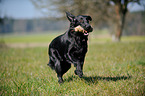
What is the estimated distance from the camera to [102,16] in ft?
65.9

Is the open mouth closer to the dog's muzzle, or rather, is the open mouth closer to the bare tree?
the dog's muzzle

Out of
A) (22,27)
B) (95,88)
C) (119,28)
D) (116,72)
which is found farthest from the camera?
(22,27)

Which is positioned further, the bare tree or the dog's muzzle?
the bare tree

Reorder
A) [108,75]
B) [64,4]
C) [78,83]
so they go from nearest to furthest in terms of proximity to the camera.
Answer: [78,83], [108,75], [64,4]

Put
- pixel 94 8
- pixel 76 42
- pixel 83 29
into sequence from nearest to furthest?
pixel 83 29
pixel 76 42
pixel 94 8

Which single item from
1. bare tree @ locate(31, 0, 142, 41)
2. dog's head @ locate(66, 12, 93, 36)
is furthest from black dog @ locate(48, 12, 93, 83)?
bare tree @ locate(31, 0, 142, 41)

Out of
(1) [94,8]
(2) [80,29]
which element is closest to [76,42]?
(2) [80,29]

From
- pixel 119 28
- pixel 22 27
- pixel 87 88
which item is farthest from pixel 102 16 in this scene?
pixel 22 27

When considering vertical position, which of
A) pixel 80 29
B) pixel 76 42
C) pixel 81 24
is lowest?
pixel 76 42

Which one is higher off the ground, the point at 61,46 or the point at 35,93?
the point at 61,46

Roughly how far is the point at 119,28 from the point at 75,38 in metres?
13.5

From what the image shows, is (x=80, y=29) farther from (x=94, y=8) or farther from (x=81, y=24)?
(x=94, y=8)

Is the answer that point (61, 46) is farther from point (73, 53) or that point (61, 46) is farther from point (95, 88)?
point (95, 88)

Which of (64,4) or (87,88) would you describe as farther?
(64,4)
